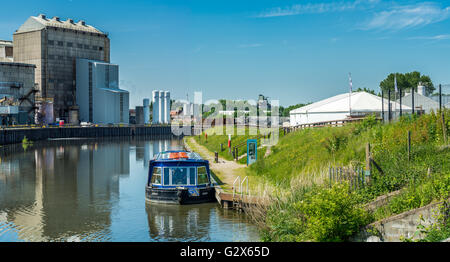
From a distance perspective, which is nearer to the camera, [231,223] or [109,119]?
[231,223]

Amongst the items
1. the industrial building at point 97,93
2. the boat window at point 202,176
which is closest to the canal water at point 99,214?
the boat window at point 202,176

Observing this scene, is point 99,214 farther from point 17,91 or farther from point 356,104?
point 17,91

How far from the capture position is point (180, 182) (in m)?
32.1

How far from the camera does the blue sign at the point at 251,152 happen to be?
4348cm

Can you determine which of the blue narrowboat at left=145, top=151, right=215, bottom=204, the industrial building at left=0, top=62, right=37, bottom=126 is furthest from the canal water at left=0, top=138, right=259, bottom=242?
the industrial building at left=0, top=62, right=37, bottom=126

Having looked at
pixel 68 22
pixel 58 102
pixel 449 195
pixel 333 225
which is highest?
pixel 68 22

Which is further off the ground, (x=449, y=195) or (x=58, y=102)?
(x=58, y=102)

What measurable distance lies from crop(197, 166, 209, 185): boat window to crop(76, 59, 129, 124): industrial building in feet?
378
